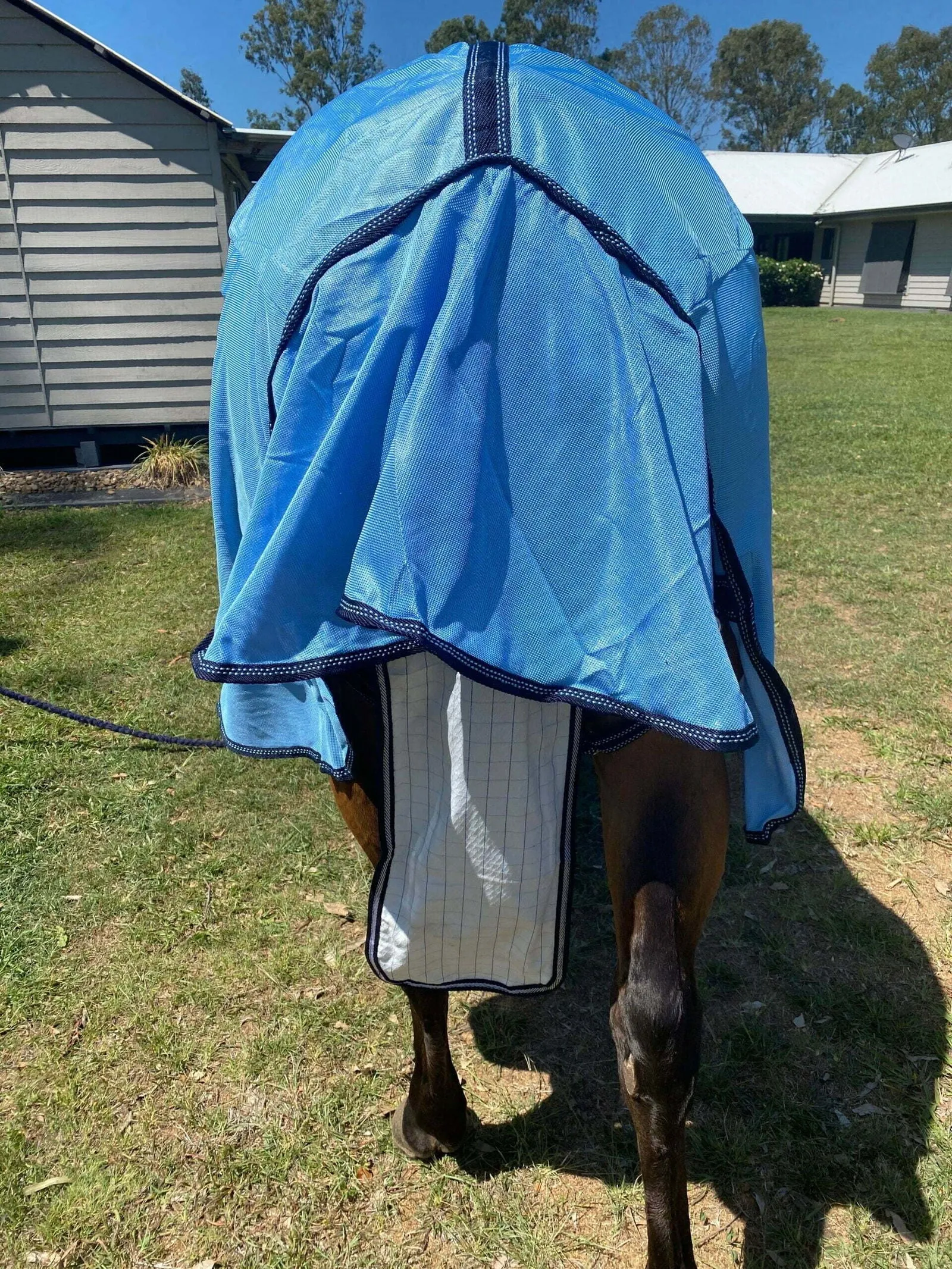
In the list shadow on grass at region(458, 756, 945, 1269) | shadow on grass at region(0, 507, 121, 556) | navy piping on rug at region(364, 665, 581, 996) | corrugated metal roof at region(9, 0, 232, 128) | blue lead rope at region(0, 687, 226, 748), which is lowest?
shadow on grass at region(0, 507, 121, 556)

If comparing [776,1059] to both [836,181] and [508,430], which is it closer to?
[508,430]

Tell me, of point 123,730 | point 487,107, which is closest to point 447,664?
point 487,107

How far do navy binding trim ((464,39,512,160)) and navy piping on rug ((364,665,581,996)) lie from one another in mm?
752

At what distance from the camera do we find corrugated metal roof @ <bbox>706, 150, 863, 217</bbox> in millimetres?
29219

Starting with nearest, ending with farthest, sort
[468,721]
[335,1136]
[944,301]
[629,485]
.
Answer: [629,485] → [468,721] → [335,1136] → [944,301]

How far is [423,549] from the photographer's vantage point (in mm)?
1181

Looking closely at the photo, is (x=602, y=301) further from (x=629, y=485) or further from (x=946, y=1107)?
(x=946, y=1107)

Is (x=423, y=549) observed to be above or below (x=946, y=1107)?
above

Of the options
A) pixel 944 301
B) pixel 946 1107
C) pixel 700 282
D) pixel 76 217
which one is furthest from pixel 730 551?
pixel 944 301

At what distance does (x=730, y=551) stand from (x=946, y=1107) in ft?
5.29

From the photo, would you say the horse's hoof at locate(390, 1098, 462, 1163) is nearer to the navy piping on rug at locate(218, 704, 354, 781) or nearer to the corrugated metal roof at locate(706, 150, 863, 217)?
the navy piping on rug at locate(218, 704, 354, 781)

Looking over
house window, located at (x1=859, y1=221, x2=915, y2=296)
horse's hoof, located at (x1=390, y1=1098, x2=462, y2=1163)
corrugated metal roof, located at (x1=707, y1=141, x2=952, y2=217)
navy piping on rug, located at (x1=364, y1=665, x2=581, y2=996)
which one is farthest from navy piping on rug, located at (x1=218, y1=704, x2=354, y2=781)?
house window, located at (x1=859, y1=221, x2=915, y2=296)

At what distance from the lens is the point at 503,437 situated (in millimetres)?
1189

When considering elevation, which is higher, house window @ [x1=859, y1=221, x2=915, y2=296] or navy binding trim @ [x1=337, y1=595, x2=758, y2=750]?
house window @ [x1=859, y1=221, x2=915, y2=296]
